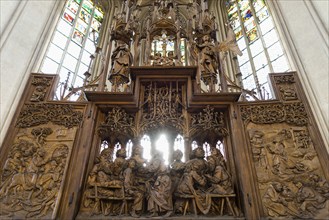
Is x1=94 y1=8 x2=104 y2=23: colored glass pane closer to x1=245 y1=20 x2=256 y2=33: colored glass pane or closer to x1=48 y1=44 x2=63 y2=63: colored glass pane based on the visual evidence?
x1=48 y1=44 x2=63 y2=63: colored glass pane

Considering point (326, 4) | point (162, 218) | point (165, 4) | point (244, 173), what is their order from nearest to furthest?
point (162, 218) < point (244, 173) < point (326, 4) < point (165, 4)

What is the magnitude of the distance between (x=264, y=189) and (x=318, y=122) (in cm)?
156

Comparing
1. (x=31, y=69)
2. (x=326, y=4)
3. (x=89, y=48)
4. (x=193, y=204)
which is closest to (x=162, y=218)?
(x=193, y=204)

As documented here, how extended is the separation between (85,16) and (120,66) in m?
6.04

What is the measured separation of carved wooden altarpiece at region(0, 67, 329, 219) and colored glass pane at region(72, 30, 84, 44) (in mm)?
4681

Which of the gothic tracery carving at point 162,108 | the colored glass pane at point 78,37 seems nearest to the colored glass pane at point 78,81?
the colored glass pane at point 78,37

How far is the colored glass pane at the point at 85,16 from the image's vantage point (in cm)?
1081

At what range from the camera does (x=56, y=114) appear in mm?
5230

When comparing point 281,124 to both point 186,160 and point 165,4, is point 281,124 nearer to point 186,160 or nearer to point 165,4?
point 186,160

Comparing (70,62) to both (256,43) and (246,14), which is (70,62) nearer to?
(256,43)

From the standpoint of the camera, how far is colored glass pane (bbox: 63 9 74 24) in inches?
398

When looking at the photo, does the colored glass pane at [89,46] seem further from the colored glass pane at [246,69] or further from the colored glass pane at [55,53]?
the colored glass pane at [246,69]

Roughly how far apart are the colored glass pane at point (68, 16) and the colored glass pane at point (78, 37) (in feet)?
1.43

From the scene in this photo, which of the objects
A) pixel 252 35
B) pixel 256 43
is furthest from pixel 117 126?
pixel 252 35
